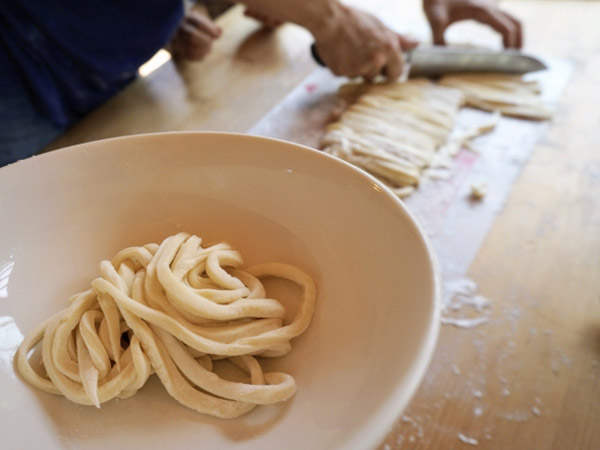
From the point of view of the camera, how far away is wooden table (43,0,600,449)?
903mm

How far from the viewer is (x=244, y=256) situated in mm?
866

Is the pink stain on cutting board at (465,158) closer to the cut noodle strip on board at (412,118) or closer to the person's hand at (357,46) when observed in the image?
the cut noodle strip on board at (412,118)

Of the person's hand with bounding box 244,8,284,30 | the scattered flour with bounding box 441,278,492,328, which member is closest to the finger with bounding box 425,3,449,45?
the person's hand with bounding box 244,8,284,30

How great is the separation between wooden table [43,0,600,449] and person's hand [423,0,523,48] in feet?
0.36

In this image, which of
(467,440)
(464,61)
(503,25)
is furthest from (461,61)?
(467,440)

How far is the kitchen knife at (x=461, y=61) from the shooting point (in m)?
1.85

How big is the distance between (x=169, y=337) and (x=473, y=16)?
199 centimetres

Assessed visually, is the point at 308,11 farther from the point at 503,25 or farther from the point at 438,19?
the point at 503,25

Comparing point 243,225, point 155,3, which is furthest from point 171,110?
point 243,225

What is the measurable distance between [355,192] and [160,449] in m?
0.45

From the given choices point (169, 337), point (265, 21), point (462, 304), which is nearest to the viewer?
point (169, 337)

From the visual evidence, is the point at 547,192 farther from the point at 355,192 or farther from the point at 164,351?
the point at 164,351

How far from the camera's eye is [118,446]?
2.15ft

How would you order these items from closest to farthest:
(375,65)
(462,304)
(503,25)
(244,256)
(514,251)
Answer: (244,256) < (462,304) < (514,251) < (375,65) < (503,25)
